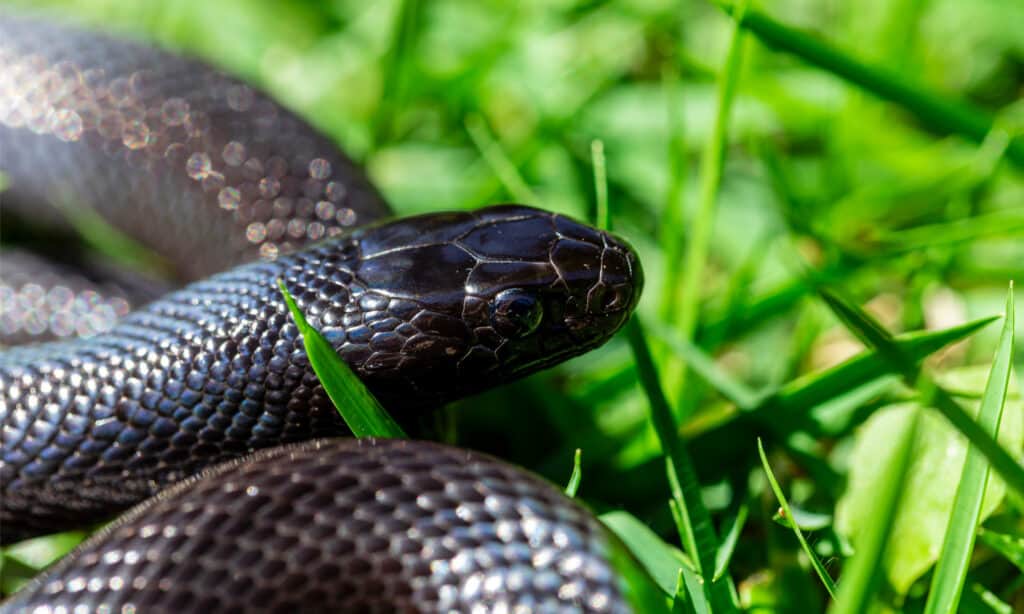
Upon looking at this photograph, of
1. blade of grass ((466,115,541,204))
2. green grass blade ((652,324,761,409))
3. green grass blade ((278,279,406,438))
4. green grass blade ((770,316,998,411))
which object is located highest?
blade of grass ((466,115,541,204))

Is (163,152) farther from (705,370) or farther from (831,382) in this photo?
(831,382)

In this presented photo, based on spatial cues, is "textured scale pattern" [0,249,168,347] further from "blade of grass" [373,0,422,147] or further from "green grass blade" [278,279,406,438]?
"green grass blade" [278,279,406,438]

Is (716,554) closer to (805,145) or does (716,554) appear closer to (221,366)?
(221,366)

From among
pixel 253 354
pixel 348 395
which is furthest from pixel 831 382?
pixel 253 354

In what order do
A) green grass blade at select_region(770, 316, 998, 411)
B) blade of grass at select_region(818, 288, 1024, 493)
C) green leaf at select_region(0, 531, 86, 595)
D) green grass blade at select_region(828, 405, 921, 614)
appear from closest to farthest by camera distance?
green grass blade at select_region(828, 405, 921, 614), blade of grass at select_region(818, 288, 1024, 493), green grass blade at select_region(770, 316, 998, 411), green leaf at select_region(0, 531, 86, 595)

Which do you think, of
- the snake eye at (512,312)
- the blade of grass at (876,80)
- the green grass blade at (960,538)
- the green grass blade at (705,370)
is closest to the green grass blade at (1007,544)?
the green grass blade at (960,538)

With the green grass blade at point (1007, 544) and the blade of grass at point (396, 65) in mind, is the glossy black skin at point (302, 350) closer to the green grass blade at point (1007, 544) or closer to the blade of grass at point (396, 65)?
the green grass blade at point (1007, 544)

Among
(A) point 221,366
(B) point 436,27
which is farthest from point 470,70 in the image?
(A) point 221,366

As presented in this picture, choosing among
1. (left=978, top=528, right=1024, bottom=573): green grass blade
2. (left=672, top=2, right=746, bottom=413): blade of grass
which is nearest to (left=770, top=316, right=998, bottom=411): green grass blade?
(left=672, top=2, right=746, bottom=413): blade of grass
